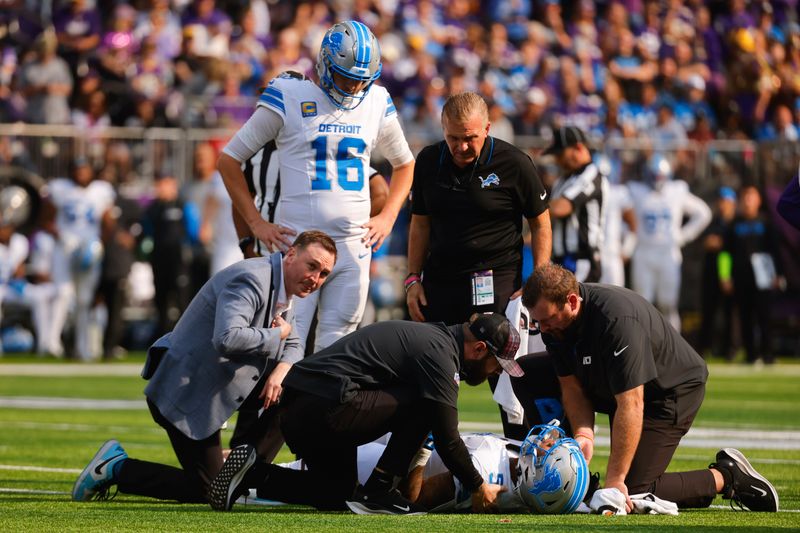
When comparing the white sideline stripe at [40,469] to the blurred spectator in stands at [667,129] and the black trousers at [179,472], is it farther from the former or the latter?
the blurred spectator in stands at [667,129]

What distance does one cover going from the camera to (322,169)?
8133 mm

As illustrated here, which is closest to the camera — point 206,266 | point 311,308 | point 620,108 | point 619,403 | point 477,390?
point 619,403

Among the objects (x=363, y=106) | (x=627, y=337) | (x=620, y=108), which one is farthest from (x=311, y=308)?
(x=620, y=108)

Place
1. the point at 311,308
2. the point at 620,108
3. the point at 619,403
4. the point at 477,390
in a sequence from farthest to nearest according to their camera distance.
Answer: the point at 620,108, the point at 477,390, the point at 311,308, the point at 619,403

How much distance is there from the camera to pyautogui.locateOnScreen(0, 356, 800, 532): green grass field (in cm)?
628

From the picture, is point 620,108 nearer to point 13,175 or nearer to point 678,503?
point 13,175

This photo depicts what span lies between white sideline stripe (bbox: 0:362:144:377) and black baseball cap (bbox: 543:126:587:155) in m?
6.93

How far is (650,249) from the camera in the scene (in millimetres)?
19734

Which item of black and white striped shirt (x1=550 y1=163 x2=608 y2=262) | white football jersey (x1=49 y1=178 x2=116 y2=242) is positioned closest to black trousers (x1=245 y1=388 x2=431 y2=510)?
black and white striped shirt (x1=550 y1=163 x2=608 y2=262)

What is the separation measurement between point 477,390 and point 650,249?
16.2ft

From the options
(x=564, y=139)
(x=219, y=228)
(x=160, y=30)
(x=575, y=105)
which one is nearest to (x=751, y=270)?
(x=575, y=105)

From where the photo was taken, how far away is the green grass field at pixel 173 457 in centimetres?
628

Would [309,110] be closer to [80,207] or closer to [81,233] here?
[80,207]

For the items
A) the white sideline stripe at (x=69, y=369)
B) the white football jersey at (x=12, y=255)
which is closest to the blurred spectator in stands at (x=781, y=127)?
the white sideline stripe at (x=69, y=369)
